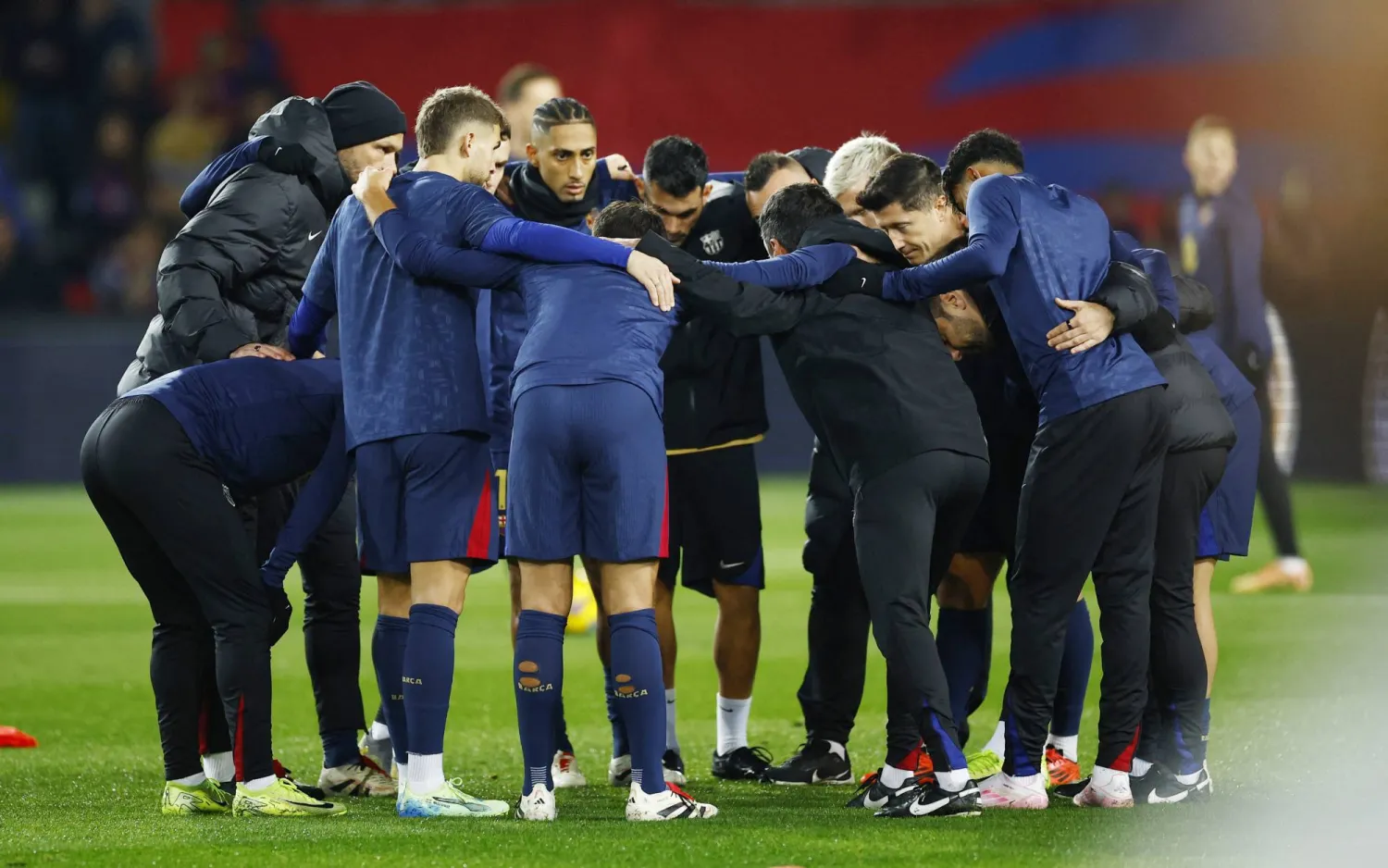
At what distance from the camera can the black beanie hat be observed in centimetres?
571

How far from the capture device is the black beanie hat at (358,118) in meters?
5.71

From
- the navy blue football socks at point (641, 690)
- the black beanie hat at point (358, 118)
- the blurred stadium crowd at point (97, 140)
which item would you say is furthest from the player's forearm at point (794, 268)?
the blurred stadium crowd at point (97, 140)

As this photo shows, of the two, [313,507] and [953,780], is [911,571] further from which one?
[313,507]

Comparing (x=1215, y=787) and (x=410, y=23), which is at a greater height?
(x=410, y=23)

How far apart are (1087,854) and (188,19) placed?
1791cm

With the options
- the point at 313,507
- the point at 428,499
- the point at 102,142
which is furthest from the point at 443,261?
the point at 102,142

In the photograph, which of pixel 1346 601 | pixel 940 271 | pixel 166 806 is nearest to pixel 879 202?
pixel 940 271

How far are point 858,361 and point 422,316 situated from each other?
4.03 ft

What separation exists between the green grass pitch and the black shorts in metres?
0.67

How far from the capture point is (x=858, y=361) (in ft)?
16.3

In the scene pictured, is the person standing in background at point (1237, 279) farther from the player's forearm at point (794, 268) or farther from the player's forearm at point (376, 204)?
the player's forearm at point (376, 204)

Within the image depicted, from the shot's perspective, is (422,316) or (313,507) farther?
(313,507)

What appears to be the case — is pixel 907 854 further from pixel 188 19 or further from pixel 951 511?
pixel 188 19

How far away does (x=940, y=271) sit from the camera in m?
4.89
